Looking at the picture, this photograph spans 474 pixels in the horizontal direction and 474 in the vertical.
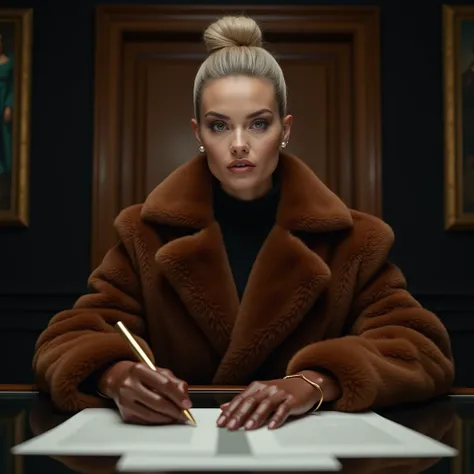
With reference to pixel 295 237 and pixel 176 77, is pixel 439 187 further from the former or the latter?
pixel 295 237

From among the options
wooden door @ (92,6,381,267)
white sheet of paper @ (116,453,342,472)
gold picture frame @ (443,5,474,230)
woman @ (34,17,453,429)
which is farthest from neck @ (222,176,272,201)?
gold picture frame @ (443,5,474,230)

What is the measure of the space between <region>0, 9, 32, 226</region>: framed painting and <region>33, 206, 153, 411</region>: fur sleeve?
5.02 feet

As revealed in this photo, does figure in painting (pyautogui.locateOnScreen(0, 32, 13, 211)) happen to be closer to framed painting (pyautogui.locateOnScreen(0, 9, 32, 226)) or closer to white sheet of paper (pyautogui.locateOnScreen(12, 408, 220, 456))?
framed painting (pyautogui.locateOnScreen(0, 9, 32, 226))

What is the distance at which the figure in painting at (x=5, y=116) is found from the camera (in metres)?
2.80

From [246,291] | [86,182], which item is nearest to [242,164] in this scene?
Answer: [246,291]

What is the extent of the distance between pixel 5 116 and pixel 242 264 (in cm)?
181

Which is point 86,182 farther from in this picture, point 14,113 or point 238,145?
point 238,145

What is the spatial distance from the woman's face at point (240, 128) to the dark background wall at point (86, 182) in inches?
61.3

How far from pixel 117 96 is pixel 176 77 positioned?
29 cm

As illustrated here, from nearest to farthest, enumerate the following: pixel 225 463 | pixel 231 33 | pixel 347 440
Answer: pixel 225 463 → pixel 347 440 → pixel 231 33

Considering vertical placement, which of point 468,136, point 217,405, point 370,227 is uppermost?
point 468,136

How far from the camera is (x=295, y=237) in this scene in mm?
1376

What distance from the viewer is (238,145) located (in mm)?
1309

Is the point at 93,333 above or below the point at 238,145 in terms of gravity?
below
